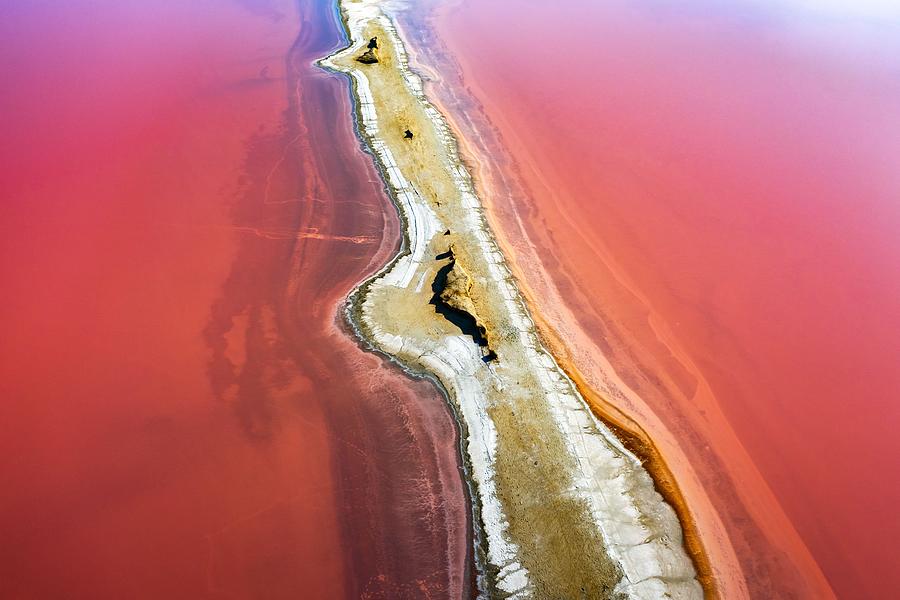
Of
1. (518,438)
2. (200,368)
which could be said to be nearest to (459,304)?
(518,438)

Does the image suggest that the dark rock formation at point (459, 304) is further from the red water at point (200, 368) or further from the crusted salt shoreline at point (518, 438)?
the red water at point (200, 368)

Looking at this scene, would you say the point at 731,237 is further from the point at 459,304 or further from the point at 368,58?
the point at 368,58

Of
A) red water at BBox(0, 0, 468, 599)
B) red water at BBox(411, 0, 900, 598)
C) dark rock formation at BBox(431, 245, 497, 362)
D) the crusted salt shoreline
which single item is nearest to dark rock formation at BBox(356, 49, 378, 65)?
red water at BBox(411, 0, 900, 598)

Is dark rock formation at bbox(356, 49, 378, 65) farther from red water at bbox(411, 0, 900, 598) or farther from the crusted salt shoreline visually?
the crusted salt shoreline

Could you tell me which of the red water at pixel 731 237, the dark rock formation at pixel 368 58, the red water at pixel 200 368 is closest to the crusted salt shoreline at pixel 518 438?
the red water at pixel 200 368

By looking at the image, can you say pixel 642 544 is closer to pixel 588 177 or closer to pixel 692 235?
pixel 692 235

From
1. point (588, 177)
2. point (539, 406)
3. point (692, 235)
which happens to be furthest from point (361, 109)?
point (539, 406)

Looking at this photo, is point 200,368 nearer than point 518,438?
No
